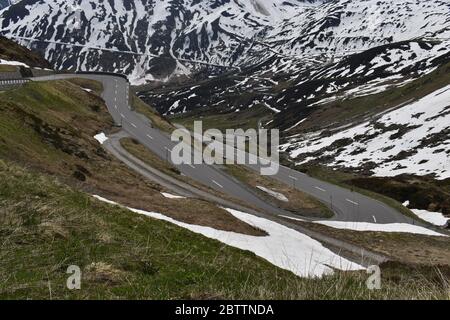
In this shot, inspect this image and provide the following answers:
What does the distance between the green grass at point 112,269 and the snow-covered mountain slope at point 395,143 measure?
9005cm

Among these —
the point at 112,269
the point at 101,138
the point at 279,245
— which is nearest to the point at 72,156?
the point at 279,245

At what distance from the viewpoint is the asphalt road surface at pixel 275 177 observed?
2395 inches

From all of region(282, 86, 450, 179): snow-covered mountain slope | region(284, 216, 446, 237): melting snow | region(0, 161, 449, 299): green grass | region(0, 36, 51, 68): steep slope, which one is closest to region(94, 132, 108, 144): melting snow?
region(284, 216, 446, 237): melting snow

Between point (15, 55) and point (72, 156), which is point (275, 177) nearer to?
point (72, 156)

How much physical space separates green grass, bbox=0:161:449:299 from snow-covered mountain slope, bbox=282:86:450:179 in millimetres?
90048

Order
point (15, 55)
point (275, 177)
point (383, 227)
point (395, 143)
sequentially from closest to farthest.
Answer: point (383, 227), point (275, 177), point (15, 55), point (395, 143)

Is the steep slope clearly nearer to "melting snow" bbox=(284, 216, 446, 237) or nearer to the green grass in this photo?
"melting snow" bbox=(284, 216, 446, 237)

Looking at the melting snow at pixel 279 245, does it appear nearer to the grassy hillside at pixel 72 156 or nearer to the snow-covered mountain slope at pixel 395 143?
the grassy hillside at pixel 72 156

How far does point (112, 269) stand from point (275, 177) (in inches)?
2788

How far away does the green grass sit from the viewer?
724cm

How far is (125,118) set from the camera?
3536 inches

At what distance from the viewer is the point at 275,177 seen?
79500 millimetres

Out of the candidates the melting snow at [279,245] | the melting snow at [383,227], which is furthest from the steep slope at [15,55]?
the melting snow at [279,245]
